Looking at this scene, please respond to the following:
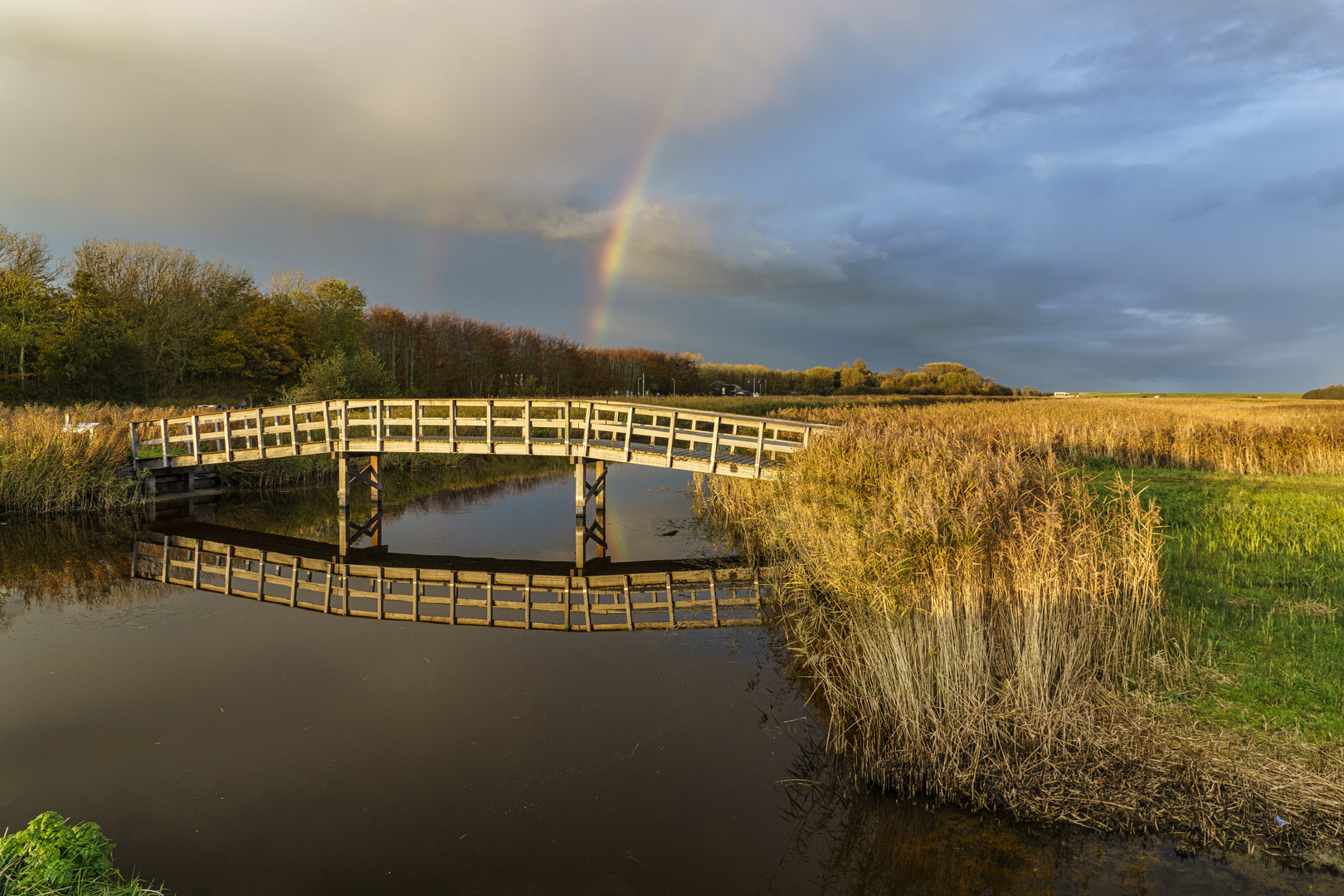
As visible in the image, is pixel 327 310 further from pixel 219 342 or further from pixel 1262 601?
pixel 1262 601

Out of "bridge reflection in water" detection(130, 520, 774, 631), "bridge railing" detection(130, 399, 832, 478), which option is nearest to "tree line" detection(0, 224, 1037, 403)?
"bridge railing" detection(130, 399, 832, 478)

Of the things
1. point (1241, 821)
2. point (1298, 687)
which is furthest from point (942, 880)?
point (1298, 687)

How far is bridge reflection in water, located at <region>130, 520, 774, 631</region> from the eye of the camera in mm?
10375

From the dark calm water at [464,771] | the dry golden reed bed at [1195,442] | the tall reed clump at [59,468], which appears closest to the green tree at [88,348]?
the tall reed clump at [59,468]

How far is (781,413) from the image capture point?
1151 inches

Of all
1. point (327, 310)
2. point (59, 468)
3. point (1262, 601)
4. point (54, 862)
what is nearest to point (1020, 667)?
point (1262, 601)

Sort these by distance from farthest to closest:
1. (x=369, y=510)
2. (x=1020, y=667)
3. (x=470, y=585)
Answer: (x=369, y=510)
(x=470, y=585)
(x=1020, y=667)

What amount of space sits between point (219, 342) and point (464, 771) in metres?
44.4

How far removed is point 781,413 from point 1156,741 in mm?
24323

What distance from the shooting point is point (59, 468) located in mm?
16812

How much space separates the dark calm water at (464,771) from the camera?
471 centimetres

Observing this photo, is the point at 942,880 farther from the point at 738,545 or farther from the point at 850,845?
the point at 738,545

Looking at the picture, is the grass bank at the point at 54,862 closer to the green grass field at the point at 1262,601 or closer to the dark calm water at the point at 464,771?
the dark calm water at the point at 464,771

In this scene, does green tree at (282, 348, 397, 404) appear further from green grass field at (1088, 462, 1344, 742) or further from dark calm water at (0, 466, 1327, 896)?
green grass field at (1088, 462, 1344, 742)
